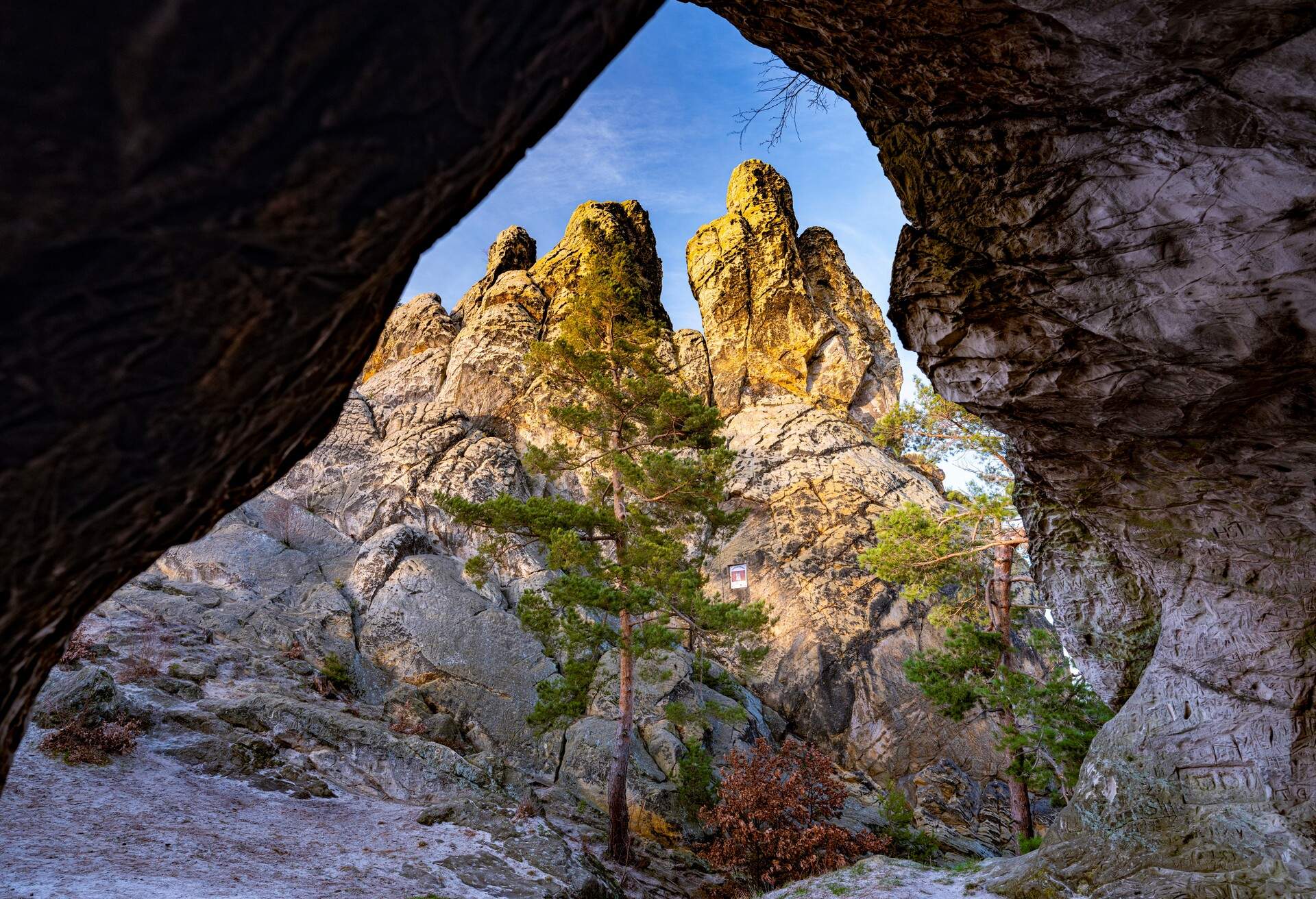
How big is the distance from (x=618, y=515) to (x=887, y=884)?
8.65 metres

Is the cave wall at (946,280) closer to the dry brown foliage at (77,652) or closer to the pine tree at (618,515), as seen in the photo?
the pine tree at (618,515)

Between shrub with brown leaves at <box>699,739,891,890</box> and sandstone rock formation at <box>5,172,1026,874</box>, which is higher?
sandstone rock formation at <box>5,172,1026,874</box>

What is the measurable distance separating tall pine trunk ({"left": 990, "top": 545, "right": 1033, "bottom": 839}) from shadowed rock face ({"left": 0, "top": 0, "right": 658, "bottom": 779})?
1392 centimetres

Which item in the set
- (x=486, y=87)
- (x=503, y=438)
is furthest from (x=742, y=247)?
(x=486, y=87)

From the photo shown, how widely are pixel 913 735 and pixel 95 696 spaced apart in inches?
839

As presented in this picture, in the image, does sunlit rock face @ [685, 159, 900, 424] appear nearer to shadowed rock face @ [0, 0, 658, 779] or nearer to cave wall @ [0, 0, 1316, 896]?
cave wall @ [0, 0, 1316, 896]

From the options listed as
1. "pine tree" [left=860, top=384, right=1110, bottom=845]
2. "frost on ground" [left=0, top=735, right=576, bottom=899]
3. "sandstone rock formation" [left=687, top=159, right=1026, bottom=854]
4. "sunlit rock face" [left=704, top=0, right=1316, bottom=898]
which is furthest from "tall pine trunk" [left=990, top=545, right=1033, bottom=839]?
"frost on ground" [left=0, top=735, right=576, bottom=899]

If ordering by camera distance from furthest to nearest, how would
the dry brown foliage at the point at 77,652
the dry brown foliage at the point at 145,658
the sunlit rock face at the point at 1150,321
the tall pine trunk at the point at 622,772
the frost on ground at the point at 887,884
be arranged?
the dry brown foliage at the point at 145,658 → the tall pine trunk at the point at 622,772 → the dry brown foliage at the point at 77,652 → the frost on ground at the point at 887,884 → the sunlit rock face at the point at 1150,321

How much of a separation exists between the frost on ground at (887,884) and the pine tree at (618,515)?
4077mm

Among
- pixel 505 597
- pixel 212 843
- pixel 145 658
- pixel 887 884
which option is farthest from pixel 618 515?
pixel 505 597

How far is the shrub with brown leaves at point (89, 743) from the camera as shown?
882cm

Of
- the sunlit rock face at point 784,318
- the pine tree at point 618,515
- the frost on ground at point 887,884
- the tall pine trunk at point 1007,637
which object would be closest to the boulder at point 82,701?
the pine tree at point 618,515

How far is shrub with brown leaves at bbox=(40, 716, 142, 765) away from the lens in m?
8.82

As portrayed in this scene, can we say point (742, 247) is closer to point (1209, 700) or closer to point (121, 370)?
point (1209, 700)
